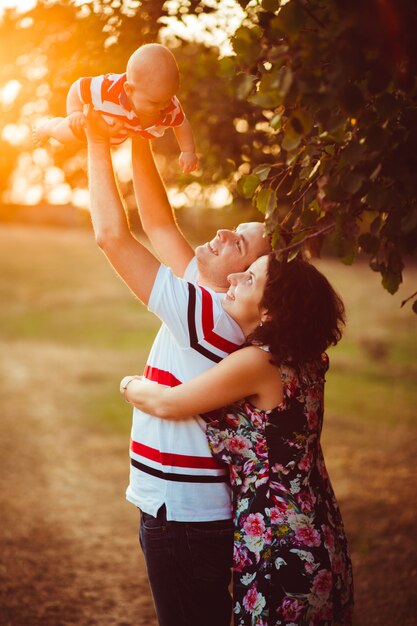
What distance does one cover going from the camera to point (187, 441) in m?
2.27

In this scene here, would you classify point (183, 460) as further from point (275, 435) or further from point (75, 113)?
point (75, 113)

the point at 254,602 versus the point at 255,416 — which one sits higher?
the point at 255,416

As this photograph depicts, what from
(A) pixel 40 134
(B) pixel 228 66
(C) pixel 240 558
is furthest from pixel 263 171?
(C) pixel 240 558

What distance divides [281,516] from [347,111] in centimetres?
125

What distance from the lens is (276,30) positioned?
1683 mm

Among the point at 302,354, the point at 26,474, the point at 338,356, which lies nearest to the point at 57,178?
the point at 302,354

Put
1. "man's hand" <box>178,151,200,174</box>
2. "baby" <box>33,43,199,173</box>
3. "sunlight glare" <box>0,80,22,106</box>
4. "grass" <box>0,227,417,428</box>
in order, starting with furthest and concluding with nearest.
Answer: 1. "grass" <box>0,227,417,428</box>
2. "sunlight glare" <box>0,80,22,106</box>
3. "man's hand" <box>178,151,200,174</box>
4. "baby" <box>33,43,199,173</box>

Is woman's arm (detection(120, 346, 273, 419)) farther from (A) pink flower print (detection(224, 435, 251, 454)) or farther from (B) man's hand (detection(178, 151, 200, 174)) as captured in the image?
(B) man's hand (detection(178, 151, 200, 174))

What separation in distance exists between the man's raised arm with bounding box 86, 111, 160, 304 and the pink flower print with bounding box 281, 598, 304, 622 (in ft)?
3.36

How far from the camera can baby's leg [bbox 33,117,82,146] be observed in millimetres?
2311

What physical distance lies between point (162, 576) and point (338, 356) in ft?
44.5

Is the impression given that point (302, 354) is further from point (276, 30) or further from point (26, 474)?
point (26, 474)

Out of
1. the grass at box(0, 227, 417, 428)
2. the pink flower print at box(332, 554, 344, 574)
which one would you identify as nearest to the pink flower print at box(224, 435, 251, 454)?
the pink flower print at box(332, 554, 344, 574)

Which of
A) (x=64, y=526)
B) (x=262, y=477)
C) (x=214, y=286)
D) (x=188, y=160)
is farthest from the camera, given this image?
(x=64, y=526)
